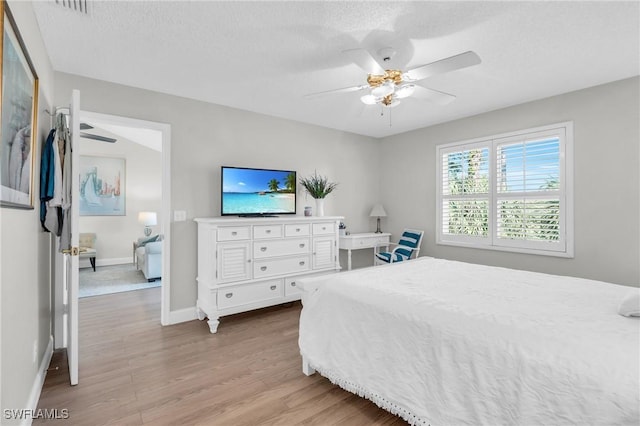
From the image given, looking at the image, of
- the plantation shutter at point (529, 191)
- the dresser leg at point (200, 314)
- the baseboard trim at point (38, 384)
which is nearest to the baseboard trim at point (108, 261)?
the dresser leg at point (200, 314)

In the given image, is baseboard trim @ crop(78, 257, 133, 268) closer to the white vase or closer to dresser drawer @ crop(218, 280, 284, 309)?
dresser drawer @ crop(218, 280, 284, 309)

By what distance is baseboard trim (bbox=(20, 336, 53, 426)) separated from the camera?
1830 millimetres

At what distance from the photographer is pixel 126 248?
7160 mm

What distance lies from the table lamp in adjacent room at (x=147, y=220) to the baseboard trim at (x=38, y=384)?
15.0 ft

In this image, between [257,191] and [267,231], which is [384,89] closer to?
[267,231]

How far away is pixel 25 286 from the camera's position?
71.6 inches

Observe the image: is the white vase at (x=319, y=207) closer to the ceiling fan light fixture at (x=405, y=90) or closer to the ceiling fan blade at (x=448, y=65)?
the ceiling fan light fixture at (x=405, y=90)

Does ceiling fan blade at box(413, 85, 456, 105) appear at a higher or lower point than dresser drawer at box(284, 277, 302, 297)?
higher

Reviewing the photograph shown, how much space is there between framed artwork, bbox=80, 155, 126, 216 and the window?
664cm

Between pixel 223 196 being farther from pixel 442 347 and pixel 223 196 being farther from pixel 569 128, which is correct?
pixel 569 128

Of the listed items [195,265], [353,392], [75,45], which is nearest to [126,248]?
[195,265]

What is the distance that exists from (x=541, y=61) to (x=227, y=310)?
3.75 meters

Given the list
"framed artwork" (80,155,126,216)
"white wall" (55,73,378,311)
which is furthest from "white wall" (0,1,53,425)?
"framed artwork" (80,155,126,216)

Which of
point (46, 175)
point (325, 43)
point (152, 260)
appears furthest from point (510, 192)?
point (152, 260)
